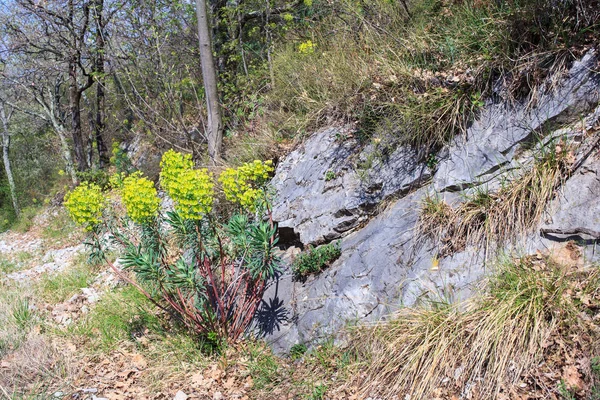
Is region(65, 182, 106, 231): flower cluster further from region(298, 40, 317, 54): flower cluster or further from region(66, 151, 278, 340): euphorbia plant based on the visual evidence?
region(298, 40, 317, 54): flower cluster

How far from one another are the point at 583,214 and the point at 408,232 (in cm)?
134

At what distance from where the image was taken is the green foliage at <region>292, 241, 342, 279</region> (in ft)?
13.8

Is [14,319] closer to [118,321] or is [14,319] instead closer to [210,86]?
[118,321]

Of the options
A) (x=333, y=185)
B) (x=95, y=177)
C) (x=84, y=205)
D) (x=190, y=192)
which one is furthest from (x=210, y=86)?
(x=95, y=177)

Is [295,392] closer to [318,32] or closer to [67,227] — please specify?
[318,32]

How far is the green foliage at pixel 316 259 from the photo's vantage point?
4219mm

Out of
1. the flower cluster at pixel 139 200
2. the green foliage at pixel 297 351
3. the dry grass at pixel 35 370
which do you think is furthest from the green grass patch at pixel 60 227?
the green foliage at pixel 297 351

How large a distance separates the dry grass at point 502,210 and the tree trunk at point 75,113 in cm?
975

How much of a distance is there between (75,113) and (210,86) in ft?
20.9

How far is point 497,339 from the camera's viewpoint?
2816mm

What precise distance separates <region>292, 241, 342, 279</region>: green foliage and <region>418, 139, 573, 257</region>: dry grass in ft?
2.97

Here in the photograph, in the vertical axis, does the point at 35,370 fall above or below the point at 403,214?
below

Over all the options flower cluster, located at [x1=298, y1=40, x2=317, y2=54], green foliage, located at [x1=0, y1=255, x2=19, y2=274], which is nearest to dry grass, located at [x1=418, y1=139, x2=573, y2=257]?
flower cluster, located at [x1=298, y1=40, x2=317, y2=54]

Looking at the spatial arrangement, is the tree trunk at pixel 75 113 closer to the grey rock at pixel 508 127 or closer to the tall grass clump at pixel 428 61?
the tall grass clump at pixel 428 61
